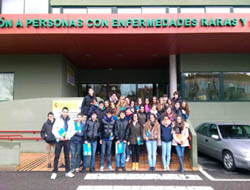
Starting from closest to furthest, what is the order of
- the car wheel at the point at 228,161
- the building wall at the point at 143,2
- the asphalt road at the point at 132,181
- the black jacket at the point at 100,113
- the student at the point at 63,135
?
the asphalt road at the point at 132,181, the student at the point at 63,135, the car wheel at the point at 228,161, the black jacket at the point at 100,113, the building wall at the point at 143,2

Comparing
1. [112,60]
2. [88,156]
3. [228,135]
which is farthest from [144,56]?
[88,156]

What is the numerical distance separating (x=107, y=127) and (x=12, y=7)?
969 centimetres

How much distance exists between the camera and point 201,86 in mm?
11977

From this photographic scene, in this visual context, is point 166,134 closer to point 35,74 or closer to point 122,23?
point 122,23

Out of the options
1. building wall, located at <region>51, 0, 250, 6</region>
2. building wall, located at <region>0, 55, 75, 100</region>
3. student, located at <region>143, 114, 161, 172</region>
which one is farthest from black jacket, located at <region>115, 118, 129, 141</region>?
building wall, located at <region>51, 0, 250, 6</region>

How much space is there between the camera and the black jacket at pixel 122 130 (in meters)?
6.69

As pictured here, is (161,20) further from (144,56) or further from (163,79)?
(163,79)

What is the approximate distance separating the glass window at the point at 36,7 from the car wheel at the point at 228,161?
1148 cm

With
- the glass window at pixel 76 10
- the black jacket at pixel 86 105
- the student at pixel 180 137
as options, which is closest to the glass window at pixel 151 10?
the glass window at pixel 76 10

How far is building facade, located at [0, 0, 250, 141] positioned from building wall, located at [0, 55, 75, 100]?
0.17ft

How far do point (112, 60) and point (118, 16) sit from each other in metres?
4.73

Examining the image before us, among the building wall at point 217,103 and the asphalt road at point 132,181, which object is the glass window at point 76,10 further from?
the asphalt road at point 132,181

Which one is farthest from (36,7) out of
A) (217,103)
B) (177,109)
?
(217,103)

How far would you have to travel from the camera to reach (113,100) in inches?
325
